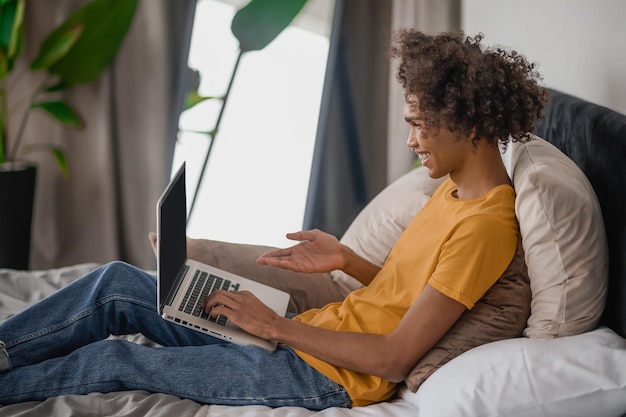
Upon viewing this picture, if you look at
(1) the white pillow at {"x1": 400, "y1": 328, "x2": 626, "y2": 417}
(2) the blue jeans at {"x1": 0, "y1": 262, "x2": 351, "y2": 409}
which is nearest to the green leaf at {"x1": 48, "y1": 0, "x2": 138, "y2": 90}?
(2) the blue jeans at {"x1": 0, "y1": 262, "x2": 351, "y2": 409}

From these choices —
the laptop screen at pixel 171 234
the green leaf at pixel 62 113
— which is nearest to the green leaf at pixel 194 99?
the green leaf at pixel 62 113

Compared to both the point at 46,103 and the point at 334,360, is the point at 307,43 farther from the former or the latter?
the point at 334,360

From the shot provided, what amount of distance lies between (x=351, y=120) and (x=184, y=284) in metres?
1.89

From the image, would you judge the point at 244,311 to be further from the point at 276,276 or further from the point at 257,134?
the point at 257,134

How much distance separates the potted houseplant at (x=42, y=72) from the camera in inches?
118

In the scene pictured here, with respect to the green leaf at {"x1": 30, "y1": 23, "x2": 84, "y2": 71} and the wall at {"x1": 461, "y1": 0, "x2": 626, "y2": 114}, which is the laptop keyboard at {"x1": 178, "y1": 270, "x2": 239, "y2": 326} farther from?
the green leaf at {"x1": 30, "y1": 23, "x2": 84, "y2": 71}

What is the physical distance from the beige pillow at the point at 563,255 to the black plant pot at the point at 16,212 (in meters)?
2.16

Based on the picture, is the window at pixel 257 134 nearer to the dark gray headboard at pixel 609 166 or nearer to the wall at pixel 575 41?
the wall at pixel 575 41

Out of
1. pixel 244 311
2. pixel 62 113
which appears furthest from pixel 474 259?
pixel 62 113

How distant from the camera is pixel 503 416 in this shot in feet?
4.15

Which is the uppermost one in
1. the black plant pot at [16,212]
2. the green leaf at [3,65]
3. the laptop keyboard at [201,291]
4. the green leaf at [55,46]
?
the green leaf at [55,46]

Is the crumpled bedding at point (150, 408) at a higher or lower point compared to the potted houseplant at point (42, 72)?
lower

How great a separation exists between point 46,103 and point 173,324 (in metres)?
1.70

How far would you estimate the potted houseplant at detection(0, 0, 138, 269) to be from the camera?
9.86 feet
